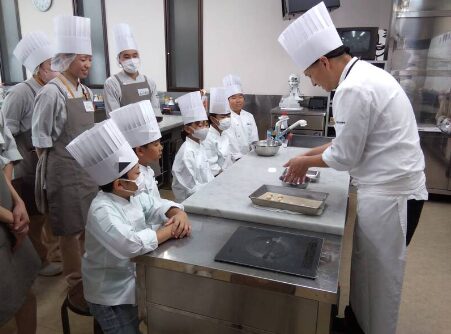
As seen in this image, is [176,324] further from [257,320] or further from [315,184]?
[315,184]

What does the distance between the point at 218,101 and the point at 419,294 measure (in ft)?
5.59

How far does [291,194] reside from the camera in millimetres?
1426

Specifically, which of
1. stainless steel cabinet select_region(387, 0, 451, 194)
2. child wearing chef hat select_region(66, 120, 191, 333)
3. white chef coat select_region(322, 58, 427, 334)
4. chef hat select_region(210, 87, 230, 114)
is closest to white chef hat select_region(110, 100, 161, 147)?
child wearing chef hat select_region(66, 120, 191, 333)

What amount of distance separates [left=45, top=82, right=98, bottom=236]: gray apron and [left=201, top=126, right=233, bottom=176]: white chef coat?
2.52 feet

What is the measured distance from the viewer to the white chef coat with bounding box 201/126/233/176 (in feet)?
7.72

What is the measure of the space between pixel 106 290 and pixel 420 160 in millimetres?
1171

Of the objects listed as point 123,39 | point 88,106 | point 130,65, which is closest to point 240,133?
point 130,65

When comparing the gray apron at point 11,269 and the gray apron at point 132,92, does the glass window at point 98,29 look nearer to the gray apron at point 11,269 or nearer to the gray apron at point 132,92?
the gray apron at point 132,92

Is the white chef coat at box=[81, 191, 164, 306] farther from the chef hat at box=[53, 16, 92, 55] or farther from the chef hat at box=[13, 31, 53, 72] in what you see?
the chef hat at box=[13, 31, 53, 72]

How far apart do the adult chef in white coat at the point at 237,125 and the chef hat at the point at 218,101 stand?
1.00ft

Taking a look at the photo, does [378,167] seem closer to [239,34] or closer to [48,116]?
[48,116]

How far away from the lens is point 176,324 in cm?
108

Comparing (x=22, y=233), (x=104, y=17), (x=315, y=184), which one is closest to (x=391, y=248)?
(x=315, y=184)

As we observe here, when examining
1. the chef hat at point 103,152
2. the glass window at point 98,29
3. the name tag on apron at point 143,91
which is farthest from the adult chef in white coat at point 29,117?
the glass window at point 98,29
